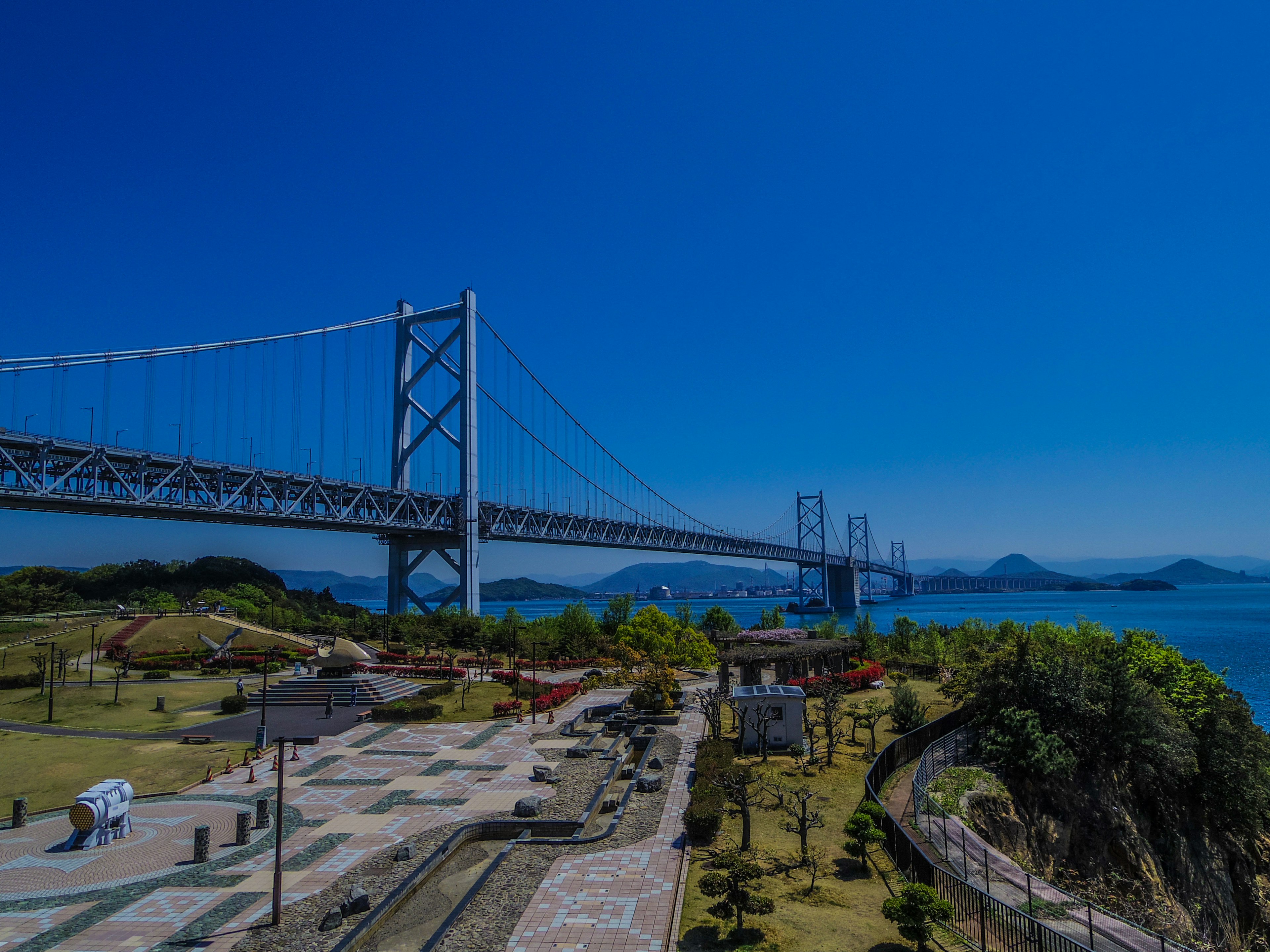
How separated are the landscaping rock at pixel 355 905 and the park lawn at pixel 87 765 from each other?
402 inches

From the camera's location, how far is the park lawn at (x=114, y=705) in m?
26.6

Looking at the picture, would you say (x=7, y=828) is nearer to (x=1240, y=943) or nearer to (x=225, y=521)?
(x=225, y=521)

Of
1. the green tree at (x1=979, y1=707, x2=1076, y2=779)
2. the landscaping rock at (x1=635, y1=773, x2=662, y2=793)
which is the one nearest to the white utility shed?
the landscaping rock at (x1=635, y1=773, x2=662, y2=793)

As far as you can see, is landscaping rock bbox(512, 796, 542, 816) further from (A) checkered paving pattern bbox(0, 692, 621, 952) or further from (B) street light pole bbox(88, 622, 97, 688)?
(B) street light pole bbox(88, 622, 97, 688)

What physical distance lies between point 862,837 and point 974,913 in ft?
7.92

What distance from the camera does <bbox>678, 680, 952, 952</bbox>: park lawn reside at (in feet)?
34.2

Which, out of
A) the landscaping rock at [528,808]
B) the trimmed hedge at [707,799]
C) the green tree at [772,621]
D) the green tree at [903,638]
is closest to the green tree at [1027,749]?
the trimmed hedge at [707,799]

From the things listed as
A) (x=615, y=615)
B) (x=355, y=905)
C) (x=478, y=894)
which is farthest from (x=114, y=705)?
(x=615, y=615)

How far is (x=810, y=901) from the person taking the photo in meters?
11.8

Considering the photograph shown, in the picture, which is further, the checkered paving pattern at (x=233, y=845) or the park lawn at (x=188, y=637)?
the park lawn at (x=188, y=637)

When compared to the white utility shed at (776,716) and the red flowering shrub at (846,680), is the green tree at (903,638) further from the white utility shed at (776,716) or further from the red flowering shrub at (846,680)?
the white utility shed at (776,716)

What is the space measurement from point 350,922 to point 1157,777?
74.2 feet

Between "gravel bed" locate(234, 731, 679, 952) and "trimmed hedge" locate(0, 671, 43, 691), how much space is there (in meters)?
28.1

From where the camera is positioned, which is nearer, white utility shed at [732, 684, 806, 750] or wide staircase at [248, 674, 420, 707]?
white utility shed at [732, 684, 806, 750]
